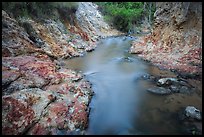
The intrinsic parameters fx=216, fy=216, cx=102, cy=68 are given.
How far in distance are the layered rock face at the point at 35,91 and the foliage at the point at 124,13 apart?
889 inches

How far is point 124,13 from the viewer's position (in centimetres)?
3622

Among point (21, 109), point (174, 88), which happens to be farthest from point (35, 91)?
point (174, 88)

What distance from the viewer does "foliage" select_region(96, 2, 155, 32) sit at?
36594 mm

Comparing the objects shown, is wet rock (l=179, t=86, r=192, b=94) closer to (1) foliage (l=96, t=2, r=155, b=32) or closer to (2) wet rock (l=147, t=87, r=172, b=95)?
(2) wet rock (l=147, t=87, r=172, b=95)

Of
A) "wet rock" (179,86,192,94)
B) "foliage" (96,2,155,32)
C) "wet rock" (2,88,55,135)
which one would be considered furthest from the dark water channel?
"foliage" (96,2,155,32)

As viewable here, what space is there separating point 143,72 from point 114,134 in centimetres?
634

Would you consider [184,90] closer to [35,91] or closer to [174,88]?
[174,88]

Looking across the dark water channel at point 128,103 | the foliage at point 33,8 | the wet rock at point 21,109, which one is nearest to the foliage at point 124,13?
the foliage at point 33,8

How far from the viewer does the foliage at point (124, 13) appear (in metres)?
36.6

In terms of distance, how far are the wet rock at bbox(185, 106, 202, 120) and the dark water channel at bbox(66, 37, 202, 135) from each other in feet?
1.46

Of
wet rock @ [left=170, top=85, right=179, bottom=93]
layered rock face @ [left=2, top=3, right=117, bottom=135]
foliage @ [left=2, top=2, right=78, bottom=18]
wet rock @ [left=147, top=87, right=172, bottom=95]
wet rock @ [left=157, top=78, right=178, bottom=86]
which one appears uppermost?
foliage @ [left=2, top=2, right=78, bottom=18]

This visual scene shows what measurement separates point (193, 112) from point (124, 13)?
3019 cm

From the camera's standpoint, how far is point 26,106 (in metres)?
7.68

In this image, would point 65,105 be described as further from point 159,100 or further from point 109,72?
point 109,72
